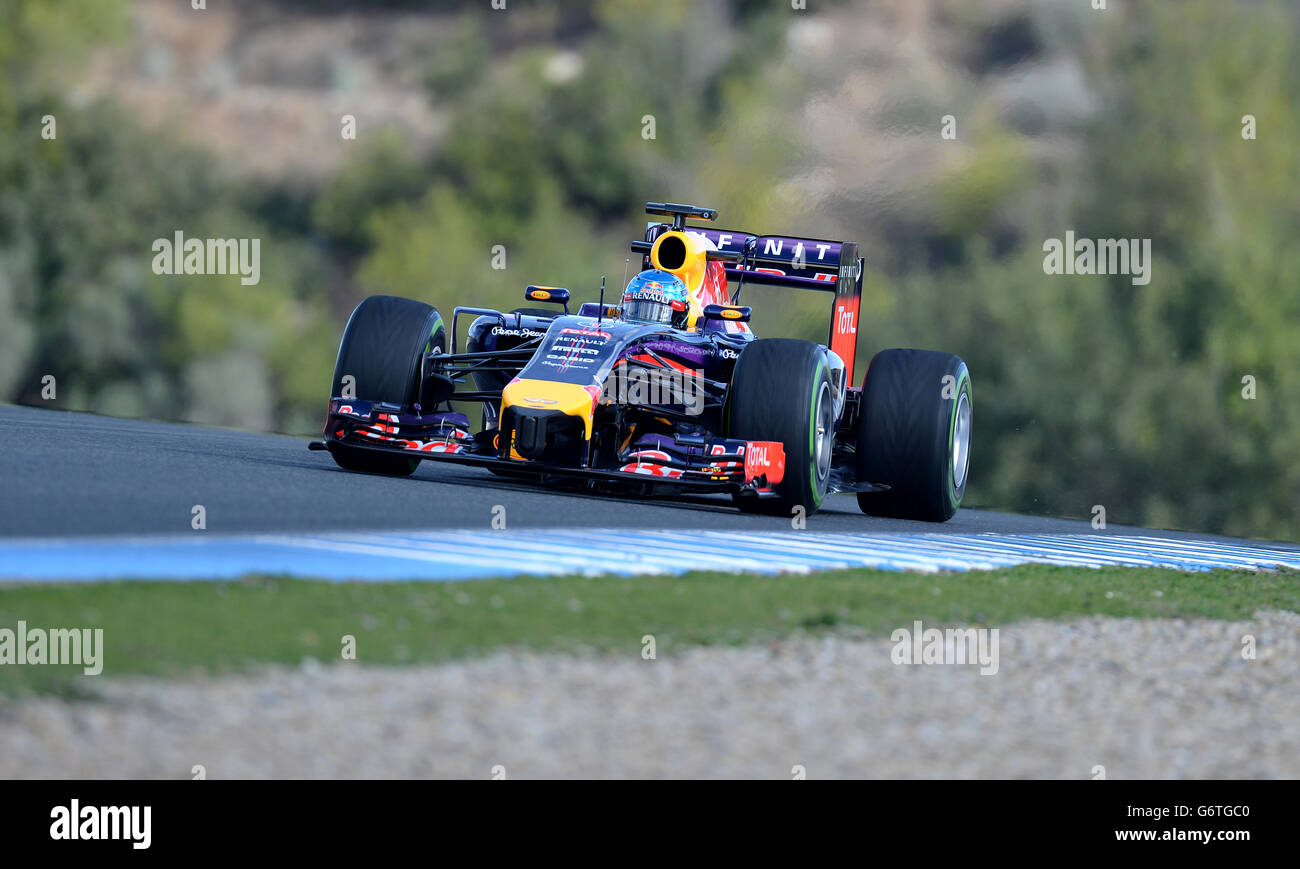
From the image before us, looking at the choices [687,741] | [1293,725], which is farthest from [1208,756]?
[687,741]

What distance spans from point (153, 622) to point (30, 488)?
3.21 m

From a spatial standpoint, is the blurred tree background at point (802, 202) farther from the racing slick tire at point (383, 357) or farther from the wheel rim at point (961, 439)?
the racing slick tire at point (383, 357)

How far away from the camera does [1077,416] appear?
1192 inches

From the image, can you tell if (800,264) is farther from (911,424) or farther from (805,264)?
(911,424)

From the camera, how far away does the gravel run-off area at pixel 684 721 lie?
4.48 m

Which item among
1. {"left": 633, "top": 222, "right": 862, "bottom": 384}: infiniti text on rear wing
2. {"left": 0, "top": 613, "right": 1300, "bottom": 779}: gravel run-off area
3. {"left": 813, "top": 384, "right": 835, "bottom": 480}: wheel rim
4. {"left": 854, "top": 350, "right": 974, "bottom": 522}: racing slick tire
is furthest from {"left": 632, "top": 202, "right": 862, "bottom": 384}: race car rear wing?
{"left": 0, "top": 613, "right": 1300, "bottom": 779}: gravel run-off area

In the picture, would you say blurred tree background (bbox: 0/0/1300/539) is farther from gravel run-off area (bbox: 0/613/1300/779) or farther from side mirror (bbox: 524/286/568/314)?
gravel run-off area (bbox: 0/613/1300/779)

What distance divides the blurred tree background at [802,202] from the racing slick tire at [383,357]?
36.3 feet

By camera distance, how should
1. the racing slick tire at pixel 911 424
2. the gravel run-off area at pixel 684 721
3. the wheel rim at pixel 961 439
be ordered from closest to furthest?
A: the gravel run-off area at pixel 684 721 → the racing slick tire at pixel 911 424 → the wheel rim at pixel 961 439

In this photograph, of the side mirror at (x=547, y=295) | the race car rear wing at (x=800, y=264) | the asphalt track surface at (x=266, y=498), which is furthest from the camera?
the race car rear wing at (x=800, y=264)

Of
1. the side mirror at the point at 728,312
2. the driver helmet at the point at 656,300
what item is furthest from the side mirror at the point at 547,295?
the side mirror at the point at 728,312

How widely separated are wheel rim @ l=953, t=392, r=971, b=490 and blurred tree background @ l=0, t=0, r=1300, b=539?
9.16 metres

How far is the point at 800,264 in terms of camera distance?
1369 centimetres

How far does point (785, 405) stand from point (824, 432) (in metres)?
0.67
